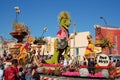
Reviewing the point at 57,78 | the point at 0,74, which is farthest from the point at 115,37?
the point at 0,74

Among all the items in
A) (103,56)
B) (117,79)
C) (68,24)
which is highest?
(68,24)

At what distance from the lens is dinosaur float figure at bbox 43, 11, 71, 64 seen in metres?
18.2

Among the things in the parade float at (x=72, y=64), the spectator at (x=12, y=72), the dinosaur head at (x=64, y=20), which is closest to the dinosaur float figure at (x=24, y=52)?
the parade float at (x=72, y=64)

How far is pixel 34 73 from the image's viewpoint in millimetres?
14797

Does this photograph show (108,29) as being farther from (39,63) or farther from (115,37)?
(39,63)

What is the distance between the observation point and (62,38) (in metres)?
18.2

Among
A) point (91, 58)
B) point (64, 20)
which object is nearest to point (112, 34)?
point (64, 20)

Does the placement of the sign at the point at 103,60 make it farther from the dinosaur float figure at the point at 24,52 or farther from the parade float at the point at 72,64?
the dinosaur float figure at the point at 24,52

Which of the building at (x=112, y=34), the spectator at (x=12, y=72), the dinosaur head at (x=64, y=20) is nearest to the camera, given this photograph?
the spectator at (x=12, y=72)

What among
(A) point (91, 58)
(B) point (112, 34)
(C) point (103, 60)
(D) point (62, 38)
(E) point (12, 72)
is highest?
(B) point (112, 34)

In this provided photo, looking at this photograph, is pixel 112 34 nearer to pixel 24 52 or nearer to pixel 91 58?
pixel 24 52

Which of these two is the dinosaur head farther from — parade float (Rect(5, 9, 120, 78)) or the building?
the building

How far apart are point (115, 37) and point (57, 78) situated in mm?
33923

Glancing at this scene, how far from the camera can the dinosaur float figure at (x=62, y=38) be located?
18250 millimetres
